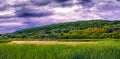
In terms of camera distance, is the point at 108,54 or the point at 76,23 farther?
the point at 76,23

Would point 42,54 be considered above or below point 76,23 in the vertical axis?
above

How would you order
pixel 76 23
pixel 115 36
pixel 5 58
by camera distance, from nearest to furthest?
pixel 5 58
pixel 115 36
pixel 76 23

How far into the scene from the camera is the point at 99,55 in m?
10.2

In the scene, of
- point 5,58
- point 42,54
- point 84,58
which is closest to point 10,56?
point 5,58

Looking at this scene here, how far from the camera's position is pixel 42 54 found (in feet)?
34.4

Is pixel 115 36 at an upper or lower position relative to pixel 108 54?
lower

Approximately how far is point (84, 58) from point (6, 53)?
2.65m

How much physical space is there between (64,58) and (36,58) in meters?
0.95

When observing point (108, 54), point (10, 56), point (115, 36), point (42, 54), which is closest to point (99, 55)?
point (108, 54)

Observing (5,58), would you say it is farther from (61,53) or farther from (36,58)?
(61,53)

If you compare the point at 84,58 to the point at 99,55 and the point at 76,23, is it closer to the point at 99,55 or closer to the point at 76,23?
the point at 99,55

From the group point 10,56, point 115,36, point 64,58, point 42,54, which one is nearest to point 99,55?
point 64,58

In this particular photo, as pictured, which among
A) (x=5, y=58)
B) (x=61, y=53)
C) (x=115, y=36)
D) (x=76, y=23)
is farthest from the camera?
(x=76, y=23)

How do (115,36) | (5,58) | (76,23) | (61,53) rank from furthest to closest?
(76,23) → (115,36) → (61,53) → (5,58)
